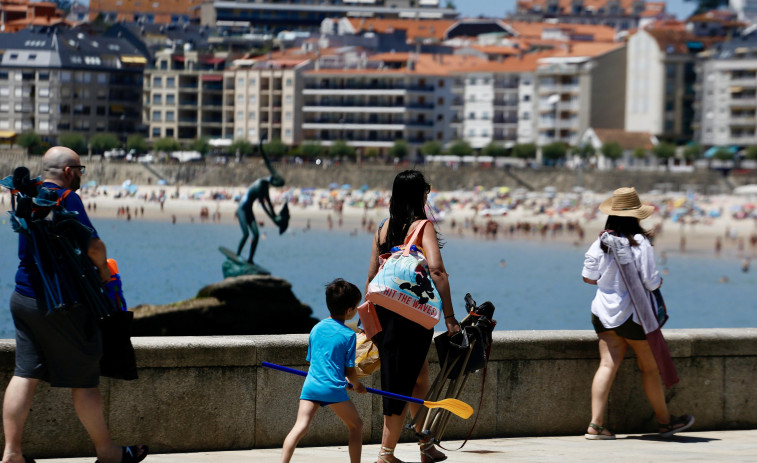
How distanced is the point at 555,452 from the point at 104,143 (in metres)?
117

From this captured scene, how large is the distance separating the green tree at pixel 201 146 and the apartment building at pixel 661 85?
3546 centimetres

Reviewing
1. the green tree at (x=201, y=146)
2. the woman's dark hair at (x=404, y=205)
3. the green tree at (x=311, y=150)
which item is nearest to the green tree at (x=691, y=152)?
the green tree at (x=311, y=150)

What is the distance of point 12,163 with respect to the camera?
350 ft

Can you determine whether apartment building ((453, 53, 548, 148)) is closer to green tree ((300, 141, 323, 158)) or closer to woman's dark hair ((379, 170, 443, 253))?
green tree ((300, 141, 323, 158))

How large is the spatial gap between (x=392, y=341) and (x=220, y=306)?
19919 mm

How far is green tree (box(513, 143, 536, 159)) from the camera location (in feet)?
359

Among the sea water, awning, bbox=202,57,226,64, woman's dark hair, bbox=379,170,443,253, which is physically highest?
awning, bbox=202,57,226,64

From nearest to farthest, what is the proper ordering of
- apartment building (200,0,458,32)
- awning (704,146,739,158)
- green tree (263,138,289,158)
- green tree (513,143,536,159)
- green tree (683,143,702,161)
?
green tree (683,143,702,161) < awning (704,146,739,158) < green tree (513,143,536,159) < green tree (263,138,289,158) < apartment building (200,0,458,32)

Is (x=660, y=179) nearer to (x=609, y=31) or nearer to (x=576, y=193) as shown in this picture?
(x=576, y=193)

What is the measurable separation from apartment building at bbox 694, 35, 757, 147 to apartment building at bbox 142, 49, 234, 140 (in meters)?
44.4

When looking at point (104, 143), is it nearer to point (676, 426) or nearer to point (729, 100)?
point (729, 100)

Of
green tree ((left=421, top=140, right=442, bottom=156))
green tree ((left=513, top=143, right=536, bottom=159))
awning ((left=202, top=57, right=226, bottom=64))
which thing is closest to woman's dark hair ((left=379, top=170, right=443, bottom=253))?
green tree ((left=513, top=143, right=536, bottom=159))

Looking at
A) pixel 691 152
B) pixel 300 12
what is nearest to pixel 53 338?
pixel 691 152

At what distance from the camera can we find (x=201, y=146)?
121125 mm
